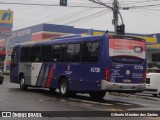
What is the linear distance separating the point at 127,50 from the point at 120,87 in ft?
5.69

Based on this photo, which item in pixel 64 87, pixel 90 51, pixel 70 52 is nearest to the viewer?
pixel 90 51

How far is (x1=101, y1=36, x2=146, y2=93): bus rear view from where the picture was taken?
18.5 meters

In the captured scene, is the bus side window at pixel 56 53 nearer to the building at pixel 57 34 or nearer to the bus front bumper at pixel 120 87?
the bus front bumper at pixel 120 87

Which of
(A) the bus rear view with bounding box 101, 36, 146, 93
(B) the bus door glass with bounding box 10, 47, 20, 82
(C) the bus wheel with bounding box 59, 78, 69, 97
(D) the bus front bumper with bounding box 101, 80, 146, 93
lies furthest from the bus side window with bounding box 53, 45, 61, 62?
(B) the bus door glass with bounding box 10, 47, 20, 82

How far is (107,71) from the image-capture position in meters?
18.4

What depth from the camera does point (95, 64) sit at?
1895cm

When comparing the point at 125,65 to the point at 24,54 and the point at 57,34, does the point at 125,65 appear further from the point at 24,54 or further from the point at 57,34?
the point at 57,34

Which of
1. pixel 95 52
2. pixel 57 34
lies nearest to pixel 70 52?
pixel 95 52

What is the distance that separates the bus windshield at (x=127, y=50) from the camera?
1869 cm

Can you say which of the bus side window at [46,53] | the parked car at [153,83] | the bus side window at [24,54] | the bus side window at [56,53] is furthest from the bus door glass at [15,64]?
the parked car at [153,83]

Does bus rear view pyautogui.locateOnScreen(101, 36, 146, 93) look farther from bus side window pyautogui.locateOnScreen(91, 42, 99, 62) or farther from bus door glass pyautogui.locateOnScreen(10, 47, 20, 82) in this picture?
bus door glass pyautogui.locateOnScreen(10, 47, 20, 82)

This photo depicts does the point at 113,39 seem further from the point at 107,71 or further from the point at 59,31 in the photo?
the point at 59,31

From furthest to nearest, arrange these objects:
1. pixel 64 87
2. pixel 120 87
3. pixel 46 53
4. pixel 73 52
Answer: pixel 46 53 → pixel 64 87 → pixel 73 52 → pixel 120 87

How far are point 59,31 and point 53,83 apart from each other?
40.2 m
